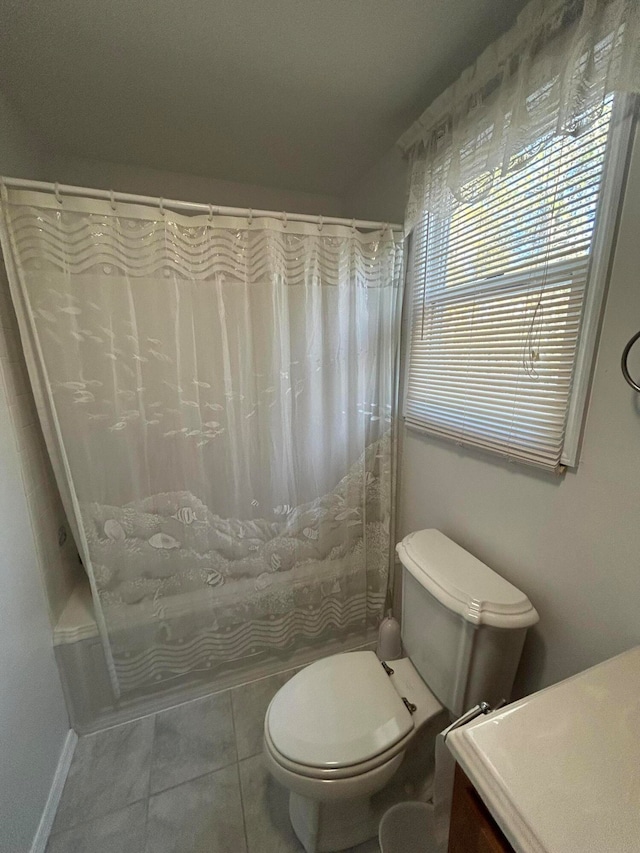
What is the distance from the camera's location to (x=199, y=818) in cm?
115

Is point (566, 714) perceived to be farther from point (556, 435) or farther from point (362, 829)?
point (362, 829)

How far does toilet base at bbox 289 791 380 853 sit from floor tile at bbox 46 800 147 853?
0.50 meters

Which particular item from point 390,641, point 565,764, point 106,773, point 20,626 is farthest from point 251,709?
point 565,764

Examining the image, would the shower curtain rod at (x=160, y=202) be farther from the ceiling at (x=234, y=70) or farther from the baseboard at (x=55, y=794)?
the baseboard at (x=55, y=794)

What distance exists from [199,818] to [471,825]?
1.08 meters

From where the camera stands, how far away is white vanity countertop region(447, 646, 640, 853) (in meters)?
0.45

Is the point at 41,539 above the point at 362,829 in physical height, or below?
above

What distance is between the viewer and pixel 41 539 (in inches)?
50.3

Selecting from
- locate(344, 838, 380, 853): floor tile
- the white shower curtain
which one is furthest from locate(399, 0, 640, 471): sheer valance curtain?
locate(344, 838, 380, 853): floor tile

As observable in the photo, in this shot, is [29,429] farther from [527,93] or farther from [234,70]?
[527,93]

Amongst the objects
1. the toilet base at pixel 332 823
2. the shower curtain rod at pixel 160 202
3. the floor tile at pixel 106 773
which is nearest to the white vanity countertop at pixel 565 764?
the toilet base at pixel 332 823

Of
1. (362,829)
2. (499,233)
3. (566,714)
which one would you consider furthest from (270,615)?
(499,233)

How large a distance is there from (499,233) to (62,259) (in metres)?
1.37

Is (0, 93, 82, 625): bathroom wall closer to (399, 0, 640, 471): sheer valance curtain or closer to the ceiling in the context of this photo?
the ceiling
